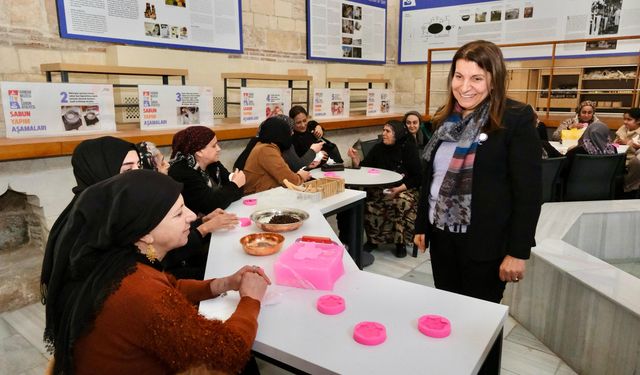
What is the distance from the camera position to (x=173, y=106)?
3.80 meters

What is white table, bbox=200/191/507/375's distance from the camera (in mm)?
995

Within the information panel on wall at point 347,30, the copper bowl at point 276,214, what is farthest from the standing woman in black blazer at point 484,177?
the information panel on wall at point 347,30

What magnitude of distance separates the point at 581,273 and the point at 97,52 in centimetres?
424

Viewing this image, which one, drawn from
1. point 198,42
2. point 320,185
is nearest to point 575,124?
point 320,185

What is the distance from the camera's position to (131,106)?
169 inches

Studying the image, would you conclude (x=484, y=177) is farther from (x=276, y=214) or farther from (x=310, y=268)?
(x=276, y=214)

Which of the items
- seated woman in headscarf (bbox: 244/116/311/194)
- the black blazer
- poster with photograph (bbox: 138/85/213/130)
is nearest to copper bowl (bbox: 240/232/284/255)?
the black blazer

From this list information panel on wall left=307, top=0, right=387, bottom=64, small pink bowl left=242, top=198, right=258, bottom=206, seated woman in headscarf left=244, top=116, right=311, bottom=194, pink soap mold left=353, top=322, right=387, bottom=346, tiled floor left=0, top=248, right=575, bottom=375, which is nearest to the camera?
pink soap mold left=353, top=322, right=387, bottom=346

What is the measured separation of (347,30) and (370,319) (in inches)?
240

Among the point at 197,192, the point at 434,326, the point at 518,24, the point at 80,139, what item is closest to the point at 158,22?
the point at 80,139

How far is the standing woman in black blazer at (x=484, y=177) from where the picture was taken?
1.38 metres

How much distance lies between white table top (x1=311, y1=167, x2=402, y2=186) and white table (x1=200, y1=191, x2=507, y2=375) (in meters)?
1.78

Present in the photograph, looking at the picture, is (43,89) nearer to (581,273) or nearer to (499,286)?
(499,286)

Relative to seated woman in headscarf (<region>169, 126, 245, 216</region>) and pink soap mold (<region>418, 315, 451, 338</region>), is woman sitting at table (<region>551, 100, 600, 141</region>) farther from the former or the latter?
pink soap mold (<region>418, 315, 451, 338</region>)
